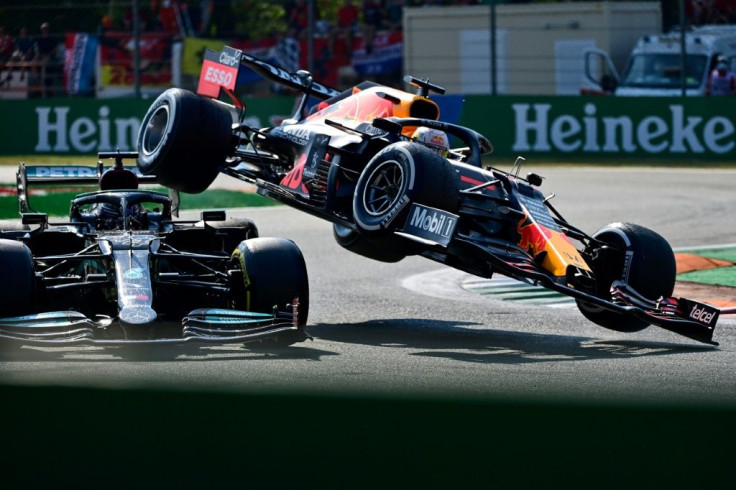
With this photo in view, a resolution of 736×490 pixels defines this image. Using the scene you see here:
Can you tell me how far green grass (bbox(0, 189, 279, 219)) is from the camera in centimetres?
1605

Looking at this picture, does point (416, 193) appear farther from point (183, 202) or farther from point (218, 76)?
point (183, 202)

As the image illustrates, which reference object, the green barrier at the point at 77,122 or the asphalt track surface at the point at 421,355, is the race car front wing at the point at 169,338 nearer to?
the asphalt track surface at the point at 421,355

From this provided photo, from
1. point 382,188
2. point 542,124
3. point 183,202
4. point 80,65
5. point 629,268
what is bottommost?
point 183,202

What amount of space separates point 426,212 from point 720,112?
14370 millimetres

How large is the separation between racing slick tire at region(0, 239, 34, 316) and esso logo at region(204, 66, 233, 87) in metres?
3.78

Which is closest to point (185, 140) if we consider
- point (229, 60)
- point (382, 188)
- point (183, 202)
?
point (229, 60)

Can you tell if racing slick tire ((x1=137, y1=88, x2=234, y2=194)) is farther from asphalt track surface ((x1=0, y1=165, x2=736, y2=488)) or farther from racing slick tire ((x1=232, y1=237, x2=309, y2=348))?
racing slick tire ((x1=232, y1=237, x2=309, y2=348))

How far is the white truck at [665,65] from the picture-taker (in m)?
22.9

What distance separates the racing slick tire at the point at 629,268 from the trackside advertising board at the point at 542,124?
12.8 metres

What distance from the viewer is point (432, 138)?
9.36 metres

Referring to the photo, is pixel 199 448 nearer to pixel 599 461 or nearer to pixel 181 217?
pixel 599 461

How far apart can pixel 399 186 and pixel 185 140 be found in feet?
7.57

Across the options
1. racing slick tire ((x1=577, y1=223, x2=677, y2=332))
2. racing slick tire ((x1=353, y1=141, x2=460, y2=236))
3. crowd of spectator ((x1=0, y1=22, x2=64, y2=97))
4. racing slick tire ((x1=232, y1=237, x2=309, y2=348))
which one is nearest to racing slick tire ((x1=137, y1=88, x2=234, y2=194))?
racing slick tire ((x1=353, y1=141, x2=460, y2=236))

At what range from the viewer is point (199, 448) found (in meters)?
3.38
